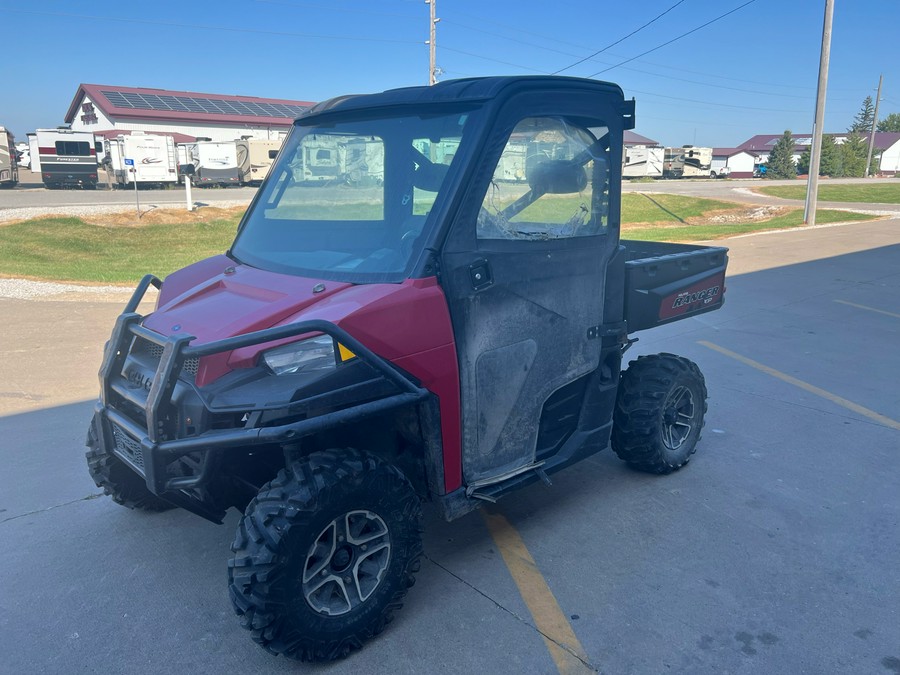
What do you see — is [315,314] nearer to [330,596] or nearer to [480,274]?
[480,274]

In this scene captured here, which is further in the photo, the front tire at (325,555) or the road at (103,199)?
the road at (103,199)

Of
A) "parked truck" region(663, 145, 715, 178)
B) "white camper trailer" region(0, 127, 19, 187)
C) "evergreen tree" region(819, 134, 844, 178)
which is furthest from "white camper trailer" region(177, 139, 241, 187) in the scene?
"evergreen tree" region(819, 134, 844, 178)

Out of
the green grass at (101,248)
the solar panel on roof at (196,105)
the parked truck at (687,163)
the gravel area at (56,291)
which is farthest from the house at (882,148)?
the gravel area at (56,291)

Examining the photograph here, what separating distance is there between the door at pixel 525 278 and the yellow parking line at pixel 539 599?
496 mm

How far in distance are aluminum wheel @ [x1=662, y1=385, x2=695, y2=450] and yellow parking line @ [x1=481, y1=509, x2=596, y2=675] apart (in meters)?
1.30

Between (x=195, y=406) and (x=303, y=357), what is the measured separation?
455 millimetres

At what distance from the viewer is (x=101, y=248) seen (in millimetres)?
15844

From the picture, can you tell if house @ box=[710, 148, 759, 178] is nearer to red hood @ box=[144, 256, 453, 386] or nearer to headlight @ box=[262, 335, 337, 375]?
red hood @ box=[144, 256, 453, 386]

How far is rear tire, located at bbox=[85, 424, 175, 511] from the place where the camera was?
3.76 metres

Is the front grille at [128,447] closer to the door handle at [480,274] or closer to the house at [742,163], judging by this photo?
the door handle at [480,274]

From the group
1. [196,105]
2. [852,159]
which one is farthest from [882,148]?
[196,105]

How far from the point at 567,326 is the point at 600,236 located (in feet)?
1.83

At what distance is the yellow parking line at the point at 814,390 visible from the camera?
18.4 feet

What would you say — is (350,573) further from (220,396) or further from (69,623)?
(69,623)
